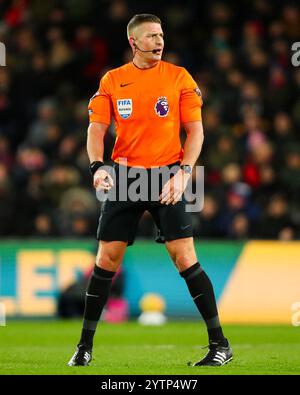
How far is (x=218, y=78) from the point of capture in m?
16.3

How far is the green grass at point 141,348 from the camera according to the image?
743 cm

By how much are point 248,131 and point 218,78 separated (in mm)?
1112

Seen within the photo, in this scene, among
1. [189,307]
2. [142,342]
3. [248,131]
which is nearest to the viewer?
[142,342]

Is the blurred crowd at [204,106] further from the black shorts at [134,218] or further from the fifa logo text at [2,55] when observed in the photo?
the black shorts at [134,218]

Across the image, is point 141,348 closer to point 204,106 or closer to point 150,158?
point 150,158

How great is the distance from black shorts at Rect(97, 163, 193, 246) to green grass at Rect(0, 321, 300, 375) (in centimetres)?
89

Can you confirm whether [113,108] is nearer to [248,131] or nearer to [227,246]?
[227,246]

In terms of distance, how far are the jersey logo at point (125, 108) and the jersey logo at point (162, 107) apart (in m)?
0.18

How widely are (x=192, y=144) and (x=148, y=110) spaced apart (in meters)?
0.37

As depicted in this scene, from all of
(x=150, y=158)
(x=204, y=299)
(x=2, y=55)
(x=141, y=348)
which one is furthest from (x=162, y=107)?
→ (x=2, y=55)

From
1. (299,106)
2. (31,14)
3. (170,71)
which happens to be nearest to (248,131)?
(299,106)

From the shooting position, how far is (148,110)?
7602 millimetres

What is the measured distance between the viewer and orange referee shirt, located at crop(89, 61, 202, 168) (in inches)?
300

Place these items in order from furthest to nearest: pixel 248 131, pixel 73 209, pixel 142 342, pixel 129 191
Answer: pixel 248 131, pixel 73 209, pixel 142 342, pixel 129 191
